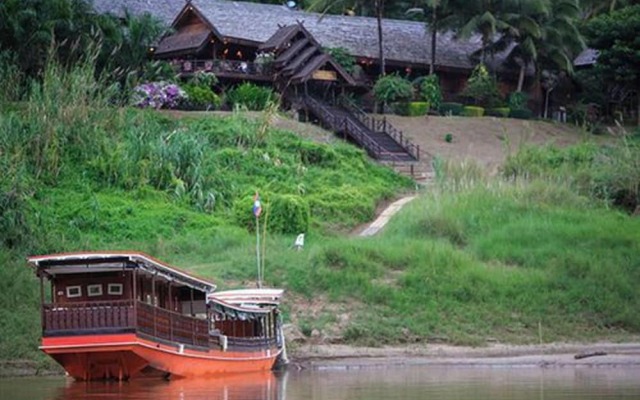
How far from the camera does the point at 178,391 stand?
28.0 meters

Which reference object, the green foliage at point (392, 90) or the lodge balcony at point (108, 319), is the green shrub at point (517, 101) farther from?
the lodge balcony at point (108, 319)

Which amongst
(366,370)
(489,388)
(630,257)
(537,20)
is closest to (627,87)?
(537,20)

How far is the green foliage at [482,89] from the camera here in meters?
71.4

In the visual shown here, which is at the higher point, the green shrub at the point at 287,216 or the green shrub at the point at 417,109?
the green shrub at the point at 417,109

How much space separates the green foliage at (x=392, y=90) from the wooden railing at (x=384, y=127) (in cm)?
212

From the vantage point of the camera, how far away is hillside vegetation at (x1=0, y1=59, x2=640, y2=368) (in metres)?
37.3

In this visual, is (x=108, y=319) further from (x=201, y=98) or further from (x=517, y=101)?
(x=517, y=101)

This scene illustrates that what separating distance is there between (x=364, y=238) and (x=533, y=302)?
673 centimetres

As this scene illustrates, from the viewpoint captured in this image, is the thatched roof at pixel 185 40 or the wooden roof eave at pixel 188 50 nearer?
the wooden roof eave at pixel 188 50

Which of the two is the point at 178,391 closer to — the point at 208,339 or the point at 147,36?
the point at 208,339

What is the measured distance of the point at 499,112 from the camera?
2805 inches

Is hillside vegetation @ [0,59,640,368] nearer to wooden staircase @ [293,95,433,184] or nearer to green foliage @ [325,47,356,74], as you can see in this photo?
wooden staircase @ [293,95,433,184]

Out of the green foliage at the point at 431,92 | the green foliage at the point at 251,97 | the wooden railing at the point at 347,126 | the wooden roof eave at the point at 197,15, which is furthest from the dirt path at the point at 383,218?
the wooden roof eave at the point at 197,15

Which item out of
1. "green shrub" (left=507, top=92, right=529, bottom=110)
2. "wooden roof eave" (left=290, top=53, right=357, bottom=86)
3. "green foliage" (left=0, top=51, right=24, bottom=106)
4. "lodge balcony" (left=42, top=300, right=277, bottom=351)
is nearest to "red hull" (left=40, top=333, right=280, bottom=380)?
"lodge balcony" (left=42, top=300, right=277, bottom=351)
